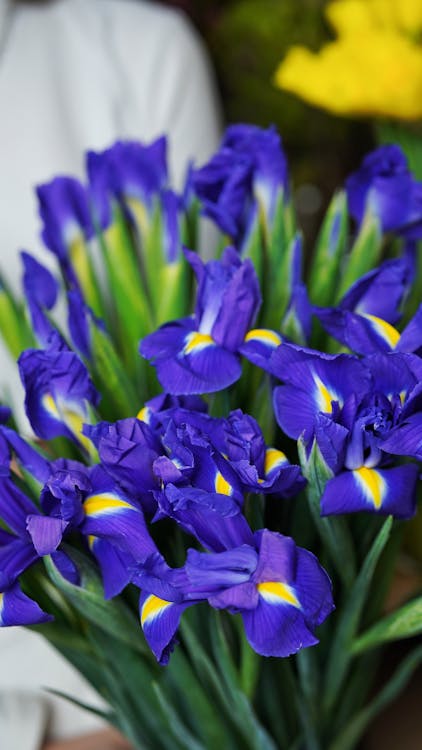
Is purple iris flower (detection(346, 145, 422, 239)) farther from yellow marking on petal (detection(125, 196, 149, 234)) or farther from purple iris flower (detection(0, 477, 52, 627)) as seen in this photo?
purple iris flower (detection(0, 477, 52, 627))

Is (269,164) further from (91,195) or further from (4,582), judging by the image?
(4,582)

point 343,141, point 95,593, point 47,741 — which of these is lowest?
point 47,741

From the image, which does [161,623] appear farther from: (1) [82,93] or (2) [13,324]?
(1) [82,93]

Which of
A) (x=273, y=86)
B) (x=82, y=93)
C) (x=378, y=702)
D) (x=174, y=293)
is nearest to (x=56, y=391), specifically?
(x=174, y=293)

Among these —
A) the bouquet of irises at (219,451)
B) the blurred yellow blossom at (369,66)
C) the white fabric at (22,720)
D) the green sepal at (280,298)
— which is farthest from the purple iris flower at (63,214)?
the white fabric at (22,720)

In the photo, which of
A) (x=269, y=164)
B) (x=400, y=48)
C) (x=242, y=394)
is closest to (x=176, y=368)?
(x=242, y=394)

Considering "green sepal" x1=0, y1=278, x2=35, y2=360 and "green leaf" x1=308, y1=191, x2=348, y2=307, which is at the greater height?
"green sepal" x1=0, y1=278, x2=35, y2=360

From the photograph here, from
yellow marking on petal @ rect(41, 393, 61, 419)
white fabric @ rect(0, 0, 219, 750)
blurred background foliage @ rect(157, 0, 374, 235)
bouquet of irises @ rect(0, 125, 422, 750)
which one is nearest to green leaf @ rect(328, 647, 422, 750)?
bouquet of irises @ rect(0, 125, 422, 750)
